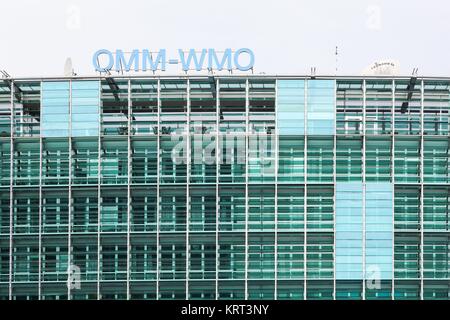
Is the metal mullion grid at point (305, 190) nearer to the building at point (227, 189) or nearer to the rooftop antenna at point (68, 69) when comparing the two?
the building at point (227, 189)

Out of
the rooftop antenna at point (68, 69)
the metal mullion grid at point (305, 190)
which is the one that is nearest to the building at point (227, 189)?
the metal mullion grid at point (305, 190)

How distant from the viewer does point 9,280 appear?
11081 cm

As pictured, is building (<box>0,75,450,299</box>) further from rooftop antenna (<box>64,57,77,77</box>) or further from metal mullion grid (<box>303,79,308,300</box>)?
rooftop antenna (<box>64,57,77,77</box>)

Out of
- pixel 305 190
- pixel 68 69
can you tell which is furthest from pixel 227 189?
pixel 68 69

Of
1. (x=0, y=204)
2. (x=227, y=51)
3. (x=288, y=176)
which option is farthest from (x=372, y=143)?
(x=0, y=204)

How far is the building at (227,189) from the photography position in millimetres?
109875

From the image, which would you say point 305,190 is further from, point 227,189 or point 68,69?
point 68,69

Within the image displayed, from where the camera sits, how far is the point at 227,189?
11075 cm

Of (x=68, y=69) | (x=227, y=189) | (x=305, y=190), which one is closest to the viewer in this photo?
(x=227, y=189)

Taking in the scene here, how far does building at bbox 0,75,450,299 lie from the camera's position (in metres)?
110

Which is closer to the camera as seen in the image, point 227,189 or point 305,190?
point 227,189

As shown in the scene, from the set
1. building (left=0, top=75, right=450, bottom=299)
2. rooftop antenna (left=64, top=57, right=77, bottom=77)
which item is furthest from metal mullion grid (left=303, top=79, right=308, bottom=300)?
rooftop antenna (left=64, top=57, right=77, bottom=77)
